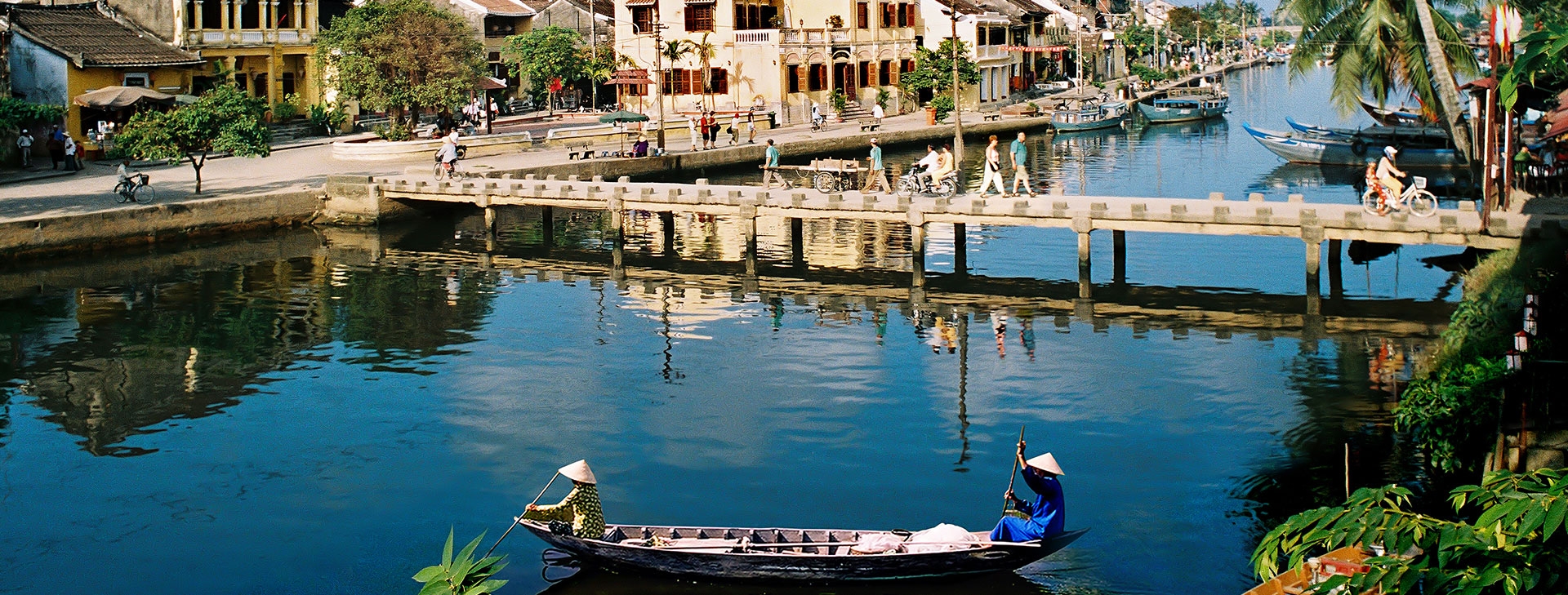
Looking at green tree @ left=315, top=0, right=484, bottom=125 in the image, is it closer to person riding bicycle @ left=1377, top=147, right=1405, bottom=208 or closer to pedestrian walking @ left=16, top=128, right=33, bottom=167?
pedestrian walking @ left=16, top=128, right=33, bottom=167

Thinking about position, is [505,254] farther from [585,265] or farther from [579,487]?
[579,487]

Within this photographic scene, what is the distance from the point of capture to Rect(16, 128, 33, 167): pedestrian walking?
49.9 meters

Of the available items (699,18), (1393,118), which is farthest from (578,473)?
(699,18)

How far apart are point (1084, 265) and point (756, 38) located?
1682 inches

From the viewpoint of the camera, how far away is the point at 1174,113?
88.1m

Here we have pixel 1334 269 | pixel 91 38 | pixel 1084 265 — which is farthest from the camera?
pixel 91 38

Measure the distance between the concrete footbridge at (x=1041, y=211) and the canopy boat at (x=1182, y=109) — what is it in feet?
165

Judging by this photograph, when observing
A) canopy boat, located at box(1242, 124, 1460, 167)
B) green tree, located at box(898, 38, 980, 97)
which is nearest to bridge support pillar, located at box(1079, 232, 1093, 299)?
canopy boat, located at box(1242, 124, 1460, 167)

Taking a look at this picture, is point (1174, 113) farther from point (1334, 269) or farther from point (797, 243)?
point (1334, 269)

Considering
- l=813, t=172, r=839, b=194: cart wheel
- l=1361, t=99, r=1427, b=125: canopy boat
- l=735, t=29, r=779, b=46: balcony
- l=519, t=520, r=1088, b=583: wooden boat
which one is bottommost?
l=519, t=520, r=1088, b=583: wooden boat

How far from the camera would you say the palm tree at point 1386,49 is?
43125mm

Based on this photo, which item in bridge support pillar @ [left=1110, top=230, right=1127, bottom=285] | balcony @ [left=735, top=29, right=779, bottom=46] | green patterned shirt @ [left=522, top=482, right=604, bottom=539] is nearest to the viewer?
green patterned shirt @ [left=522, top=482, right=604, bottom=539]

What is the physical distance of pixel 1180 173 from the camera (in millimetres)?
60188

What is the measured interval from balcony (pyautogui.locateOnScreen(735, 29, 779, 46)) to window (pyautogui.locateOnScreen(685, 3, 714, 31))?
1.46 meters
